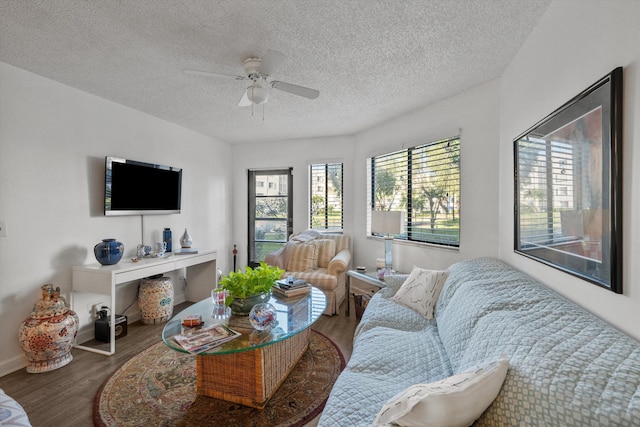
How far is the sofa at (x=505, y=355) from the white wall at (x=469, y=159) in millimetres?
599

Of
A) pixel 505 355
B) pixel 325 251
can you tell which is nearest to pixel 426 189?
pixel 325 251

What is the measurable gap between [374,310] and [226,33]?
7.21ft

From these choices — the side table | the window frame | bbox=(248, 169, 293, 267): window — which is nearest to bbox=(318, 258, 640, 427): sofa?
the side table

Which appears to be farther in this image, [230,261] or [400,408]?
[230,261]

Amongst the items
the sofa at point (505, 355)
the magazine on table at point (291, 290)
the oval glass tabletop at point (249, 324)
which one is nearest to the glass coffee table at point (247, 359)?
the oval glass tabletop at point (249, 324)

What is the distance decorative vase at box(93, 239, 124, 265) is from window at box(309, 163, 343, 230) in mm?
2564

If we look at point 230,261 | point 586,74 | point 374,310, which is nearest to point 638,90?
point 586,74

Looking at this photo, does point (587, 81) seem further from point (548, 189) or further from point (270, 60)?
point (270, 60)

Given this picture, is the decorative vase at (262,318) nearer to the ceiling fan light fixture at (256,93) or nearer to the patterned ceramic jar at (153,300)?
the ceiling fan light fixture at (256,93)

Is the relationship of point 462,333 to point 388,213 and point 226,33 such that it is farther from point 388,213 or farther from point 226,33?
point 226,33

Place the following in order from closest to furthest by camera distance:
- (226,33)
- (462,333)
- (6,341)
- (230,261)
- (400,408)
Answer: (400,408), (462,333), (226,33), (6,341), (230,261)

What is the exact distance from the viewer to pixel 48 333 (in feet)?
7.26

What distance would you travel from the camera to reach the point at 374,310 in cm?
228

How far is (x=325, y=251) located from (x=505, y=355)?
9.94 feet
